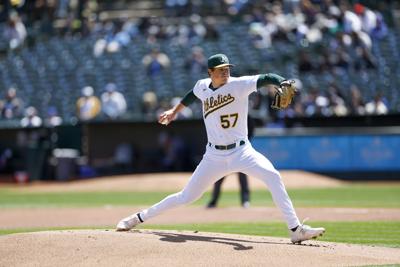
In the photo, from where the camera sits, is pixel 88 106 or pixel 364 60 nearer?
pixel 364 60

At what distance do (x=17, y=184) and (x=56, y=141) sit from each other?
1.67 metres

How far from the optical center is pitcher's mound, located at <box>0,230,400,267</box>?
704cm

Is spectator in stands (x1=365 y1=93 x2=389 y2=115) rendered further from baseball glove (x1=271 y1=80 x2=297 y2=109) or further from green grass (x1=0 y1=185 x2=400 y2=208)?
baseball glove (x1=271 y1=80 x2=297 y2=109)

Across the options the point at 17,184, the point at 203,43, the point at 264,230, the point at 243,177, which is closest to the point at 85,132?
the point at 17,184

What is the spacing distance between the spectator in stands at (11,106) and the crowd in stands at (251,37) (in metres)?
0.03

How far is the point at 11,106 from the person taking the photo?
2362 cm

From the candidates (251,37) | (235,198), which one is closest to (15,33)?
(251,37)

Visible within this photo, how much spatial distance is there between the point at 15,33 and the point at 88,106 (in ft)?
18.4

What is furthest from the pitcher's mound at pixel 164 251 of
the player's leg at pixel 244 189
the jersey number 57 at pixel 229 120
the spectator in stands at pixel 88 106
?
the spectator in stands at pixel 88 106

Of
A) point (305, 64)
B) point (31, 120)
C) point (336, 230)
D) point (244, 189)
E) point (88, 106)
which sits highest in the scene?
point (305, 64)

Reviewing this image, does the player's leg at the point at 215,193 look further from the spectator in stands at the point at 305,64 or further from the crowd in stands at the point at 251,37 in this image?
the spectator in stands at the point at 305,64

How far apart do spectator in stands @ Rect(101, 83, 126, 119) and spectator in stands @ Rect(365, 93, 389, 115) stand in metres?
7.07

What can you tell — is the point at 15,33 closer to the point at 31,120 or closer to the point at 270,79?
the point at 31,120

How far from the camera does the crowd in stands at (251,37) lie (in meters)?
21.5
